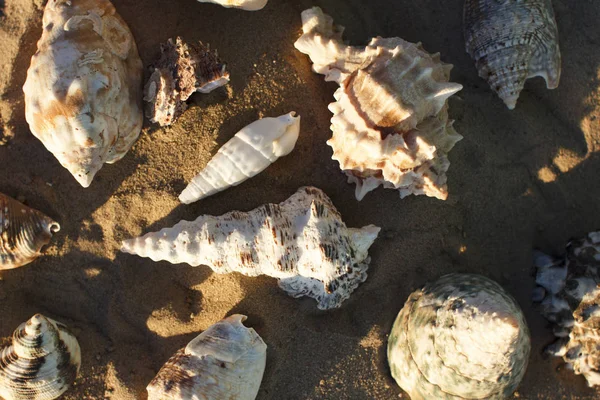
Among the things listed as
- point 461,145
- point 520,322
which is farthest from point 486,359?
point 461,145

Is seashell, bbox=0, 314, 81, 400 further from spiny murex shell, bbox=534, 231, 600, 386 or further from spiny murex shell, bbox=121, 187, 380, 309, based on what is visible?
spiny murex shell, bbox=534, 231, 600, 386

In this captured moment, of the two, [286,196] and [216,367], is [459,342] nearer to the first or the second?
[286,196]

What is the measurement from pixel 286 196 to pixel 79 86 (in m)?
1.78

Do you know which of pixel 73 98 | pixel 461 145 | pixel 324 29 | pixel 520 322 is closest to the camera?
pixel 73 98

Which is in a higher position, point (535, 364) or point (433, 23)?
point (433, 23)

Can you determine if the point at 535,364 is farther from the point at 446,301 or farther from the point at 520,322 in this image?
the point at 446,301

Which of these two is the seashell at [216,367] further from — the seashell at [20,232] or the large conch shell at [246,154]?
the seashell at [20,232]

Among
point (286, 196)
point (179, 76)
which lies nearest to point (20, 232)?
point (179, 76)

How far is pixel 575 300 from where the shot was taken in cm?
407

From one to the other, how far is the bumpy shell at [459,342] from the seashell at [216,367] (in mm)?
1201

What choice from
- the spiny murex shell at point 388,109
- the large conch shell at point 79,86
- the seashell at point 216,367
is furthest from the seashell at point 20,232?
the spiny murex shell at point 388,109

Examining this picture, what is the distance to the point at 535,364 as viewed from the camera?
14.3 feet

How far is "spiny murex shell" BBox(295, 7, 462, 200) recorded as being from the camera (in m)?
3.49

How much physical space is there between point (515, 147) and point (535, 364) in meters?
1.96
